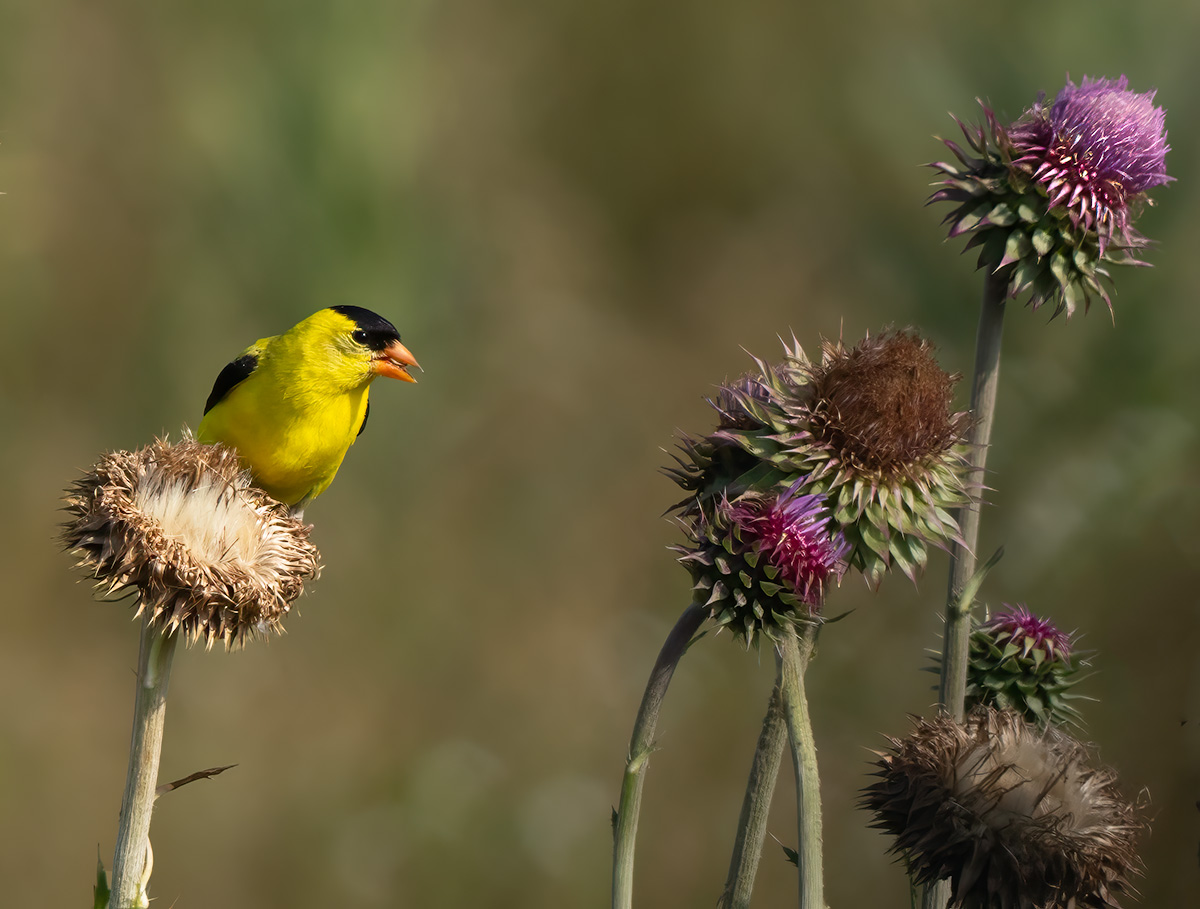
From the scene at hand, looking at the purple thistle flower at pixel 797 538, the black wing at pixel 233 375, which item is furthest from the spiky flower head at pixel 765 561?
the black wing at pixel 233 375

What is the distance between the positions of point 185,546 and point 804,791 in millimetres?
895

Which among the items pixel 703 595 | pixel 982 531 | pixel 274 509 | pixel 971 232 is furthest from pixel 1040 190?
pixel 982 531

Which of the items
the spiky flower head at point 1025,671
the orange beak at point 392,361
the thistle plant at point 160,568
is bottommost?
the thistle plant at point 160,568

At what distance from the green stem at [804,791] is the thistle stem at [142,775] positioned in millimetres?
824

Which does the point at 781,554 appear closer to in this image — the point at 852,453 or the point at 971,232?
the point at 852,453

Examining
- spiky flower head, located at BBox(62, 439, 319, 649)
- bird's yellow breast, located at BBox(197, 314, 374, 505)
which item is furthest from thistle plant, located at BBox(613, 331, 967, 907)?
bird's yellow breast, located at BBox(197, 314, 374, 505)

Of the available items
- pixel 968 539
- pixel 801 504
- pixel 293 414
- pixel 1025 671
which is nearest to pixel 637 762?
pixel 801 504

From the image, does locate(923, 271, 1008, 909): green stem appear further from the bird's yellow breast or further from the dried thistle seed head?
the bird's yellow breast

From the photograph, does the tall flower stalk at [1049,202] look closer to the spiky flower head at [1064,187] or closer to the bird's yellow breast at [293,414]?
the spiky flower head at [1064,187]

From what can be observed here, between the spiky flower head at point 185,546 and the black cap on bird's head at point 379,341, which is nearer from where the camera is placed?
the spiky flower head at point 185,546

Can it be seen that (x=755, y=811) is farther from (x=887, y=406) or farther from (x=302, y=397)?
(x=302, y=397)

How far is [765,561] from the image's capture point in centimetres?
155

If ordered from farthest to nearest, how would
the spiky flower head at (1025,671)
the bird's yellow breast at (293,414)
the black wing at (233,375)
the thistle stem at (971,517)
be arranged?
the black wing at (233,375)
the bird's yellow breast at (293,414)
the spiky flower head at (1025,671)
the thistle stem at (971,517)

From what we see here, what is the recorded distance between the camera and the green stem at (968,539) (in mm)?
1703
